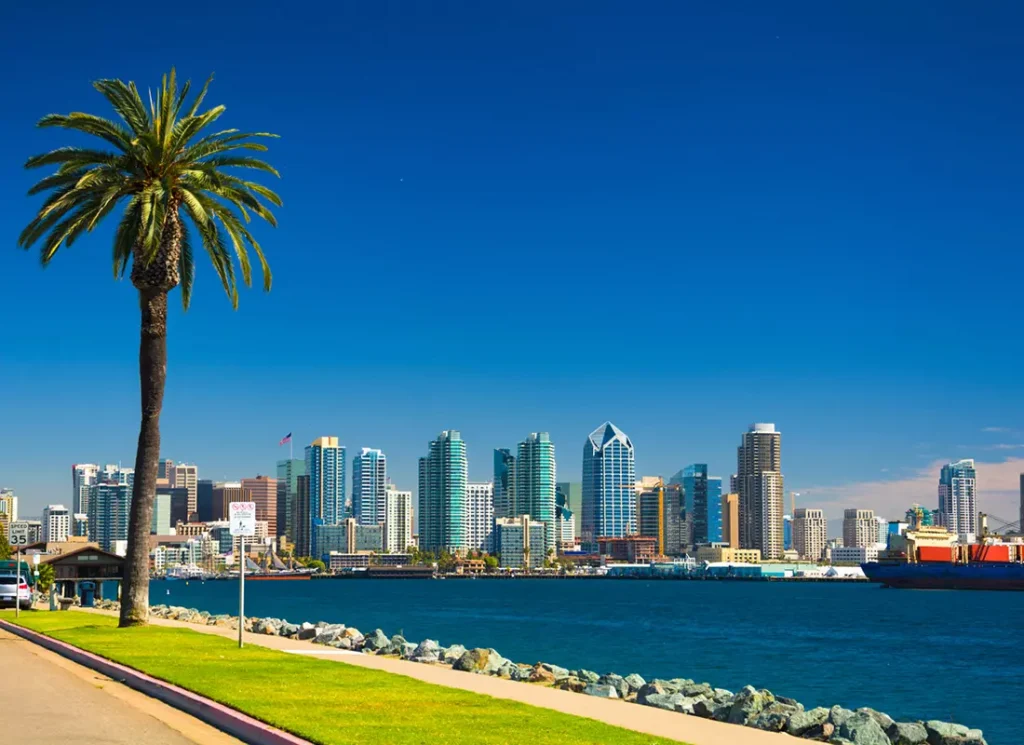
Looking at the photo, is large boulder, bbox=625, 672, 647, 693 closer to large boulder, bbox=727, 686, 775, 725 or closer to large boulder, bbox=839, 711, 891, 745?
large boulder, bbox=727, 686, 775, 725

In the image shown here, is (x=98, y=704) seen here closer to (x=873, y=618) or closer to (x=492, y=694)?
(x=492, y=694)

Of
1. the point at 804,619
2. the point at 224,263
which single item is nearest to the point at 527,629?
the point at 804,619

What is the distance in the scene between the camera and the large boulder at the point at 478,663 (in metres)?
28.9

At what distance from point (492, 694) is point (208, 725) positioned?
5747 millimetres

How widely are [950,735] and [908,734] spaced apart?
29.7 inches

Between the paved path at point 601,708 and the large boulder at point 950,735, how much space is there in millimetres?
4871

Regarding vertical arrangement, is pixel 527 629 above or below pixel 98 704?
below

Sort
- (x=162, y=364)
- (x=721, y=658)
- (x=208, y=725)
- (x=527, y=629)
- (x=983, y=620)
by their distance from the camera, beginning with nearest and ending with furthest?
1. (x=208, y=725)
2. (x=162, y=364)
3. (x=721, y=658)
4. (x=527, y=629)
5. (x=983, y=620)

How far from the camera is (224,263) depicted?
125ft

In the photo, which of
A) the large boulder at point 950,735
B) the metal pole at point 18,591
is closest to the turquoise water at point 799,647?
the large boulder at point 950,735

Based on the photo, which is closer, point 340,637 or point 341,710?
point 341,710

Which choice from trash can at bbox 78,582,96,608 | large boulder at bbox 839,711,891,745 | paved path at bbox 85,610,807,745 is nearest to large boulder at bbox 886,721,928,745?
large boulder at bbox 839,711,891,745

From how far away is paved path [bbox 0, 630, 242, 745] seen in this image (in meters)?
16.1

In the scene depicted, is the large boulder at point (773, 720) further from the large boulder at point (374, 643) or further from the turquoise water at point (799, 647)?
the large boulder at point (374, 643)
